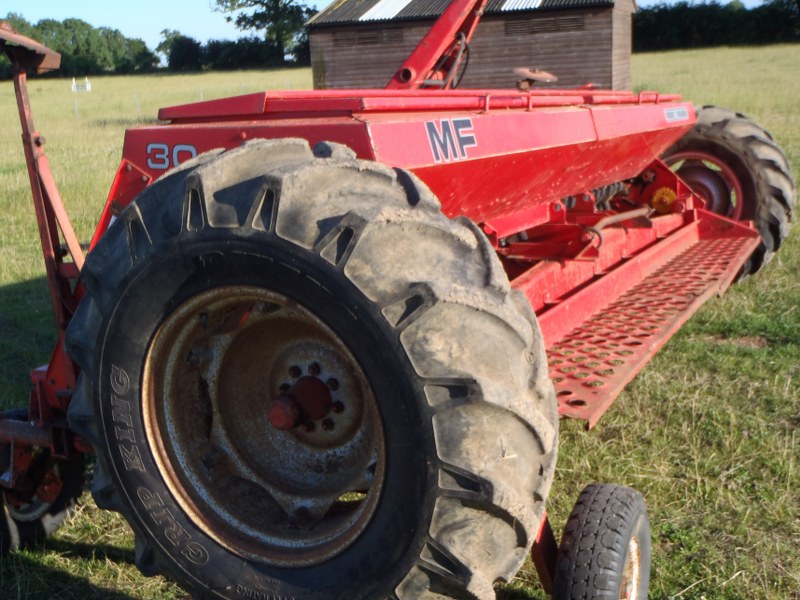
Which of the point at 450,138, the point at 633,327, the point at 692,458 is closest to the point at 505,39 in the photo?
the point at 633,327

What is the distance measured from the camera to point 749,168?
19.3ft

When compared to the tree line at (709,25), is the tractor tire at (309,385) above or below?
below

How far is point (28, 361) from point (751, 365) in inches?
156

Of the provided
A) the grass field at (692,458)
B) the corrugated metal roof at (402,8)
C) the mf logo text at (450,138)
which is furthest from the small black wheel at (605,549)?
the corrugated metal roof at (402,8)

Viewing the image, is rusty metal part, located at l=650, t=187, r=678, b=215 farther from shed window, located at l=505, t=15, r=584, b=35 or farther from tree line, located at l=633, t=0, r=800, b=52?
tree line, located at l=633, t=0, r=800, b=52

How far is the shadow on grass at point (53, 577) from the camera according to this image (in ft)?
9.55

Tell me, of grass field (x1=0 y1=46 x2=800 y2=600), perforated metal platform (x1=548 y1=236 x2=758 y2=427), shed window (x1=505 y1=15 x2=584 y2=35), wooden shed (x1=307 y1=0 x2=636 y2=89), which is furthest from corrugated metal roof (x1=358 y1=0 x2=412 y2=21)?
perforated metal platform (x1=548 y1=236 x2=758 y2=427)

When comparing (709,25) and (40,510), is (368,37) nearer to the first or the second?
(40,510)

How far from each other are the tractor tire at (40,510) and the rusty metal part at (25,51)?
1310mm

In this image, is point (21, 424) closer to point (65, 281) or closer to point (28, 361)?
point (65, 281)

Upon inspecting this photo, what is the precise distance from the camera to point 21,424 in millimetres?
2816

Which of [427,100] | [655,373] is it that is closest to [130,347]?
[427,100]

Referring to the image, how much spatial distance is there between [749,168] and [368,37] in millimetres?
12791

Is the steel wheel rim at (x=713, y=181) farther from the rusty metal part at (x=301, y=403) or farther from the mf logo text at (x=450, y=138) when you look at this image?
the rusty metal part at (x=301, y=403)
